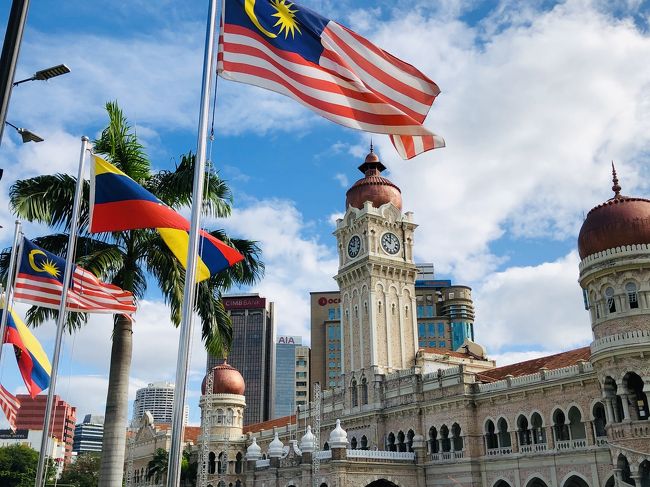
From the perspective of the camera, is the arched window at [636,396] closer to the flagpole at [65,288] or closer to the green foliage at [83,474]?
the flagpole at [65,288]

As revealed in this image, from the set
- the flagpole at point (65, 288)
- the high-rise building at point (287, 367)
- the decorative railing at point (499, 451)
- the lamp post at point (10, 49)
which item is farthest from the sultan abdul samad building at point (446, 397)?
the high-rise building at point (287, 367)

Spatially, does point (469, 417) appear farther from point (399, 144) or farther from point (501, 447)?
point (399, 144)

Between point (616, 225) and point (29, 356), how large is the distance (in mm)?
25571

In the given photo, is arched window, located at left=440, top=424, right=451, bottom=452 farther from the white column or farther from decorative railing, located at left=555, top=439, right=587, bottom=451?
the white column

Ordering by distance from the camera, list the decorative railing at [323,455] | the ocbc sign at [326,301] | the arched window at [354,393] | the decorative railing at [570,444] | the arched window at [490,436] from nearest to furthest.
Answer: the decorative railing at [570,444]
the arched window at [490,436]
the decorative railing at [323,455]
the arched window at [354,393]
the ocbc sign at [326,301]

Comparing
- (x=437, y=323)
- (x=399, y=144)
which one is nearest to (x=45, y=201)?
(x=399, y=144)

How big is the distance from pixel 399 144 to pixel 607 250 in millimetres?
23594

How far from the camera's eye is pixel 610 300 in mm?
31797

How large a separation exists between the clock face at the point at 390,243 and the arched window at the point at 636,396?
27430 millimetres

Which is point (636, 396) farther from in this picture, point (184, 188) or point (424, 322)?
point (424, 322)

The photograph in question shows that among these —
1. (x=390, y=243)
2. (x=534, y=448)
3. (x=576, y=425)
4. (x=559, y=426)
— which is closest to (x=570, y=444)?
(x=576, y=425)

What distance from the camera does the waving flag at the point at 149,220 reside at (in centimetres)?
1252

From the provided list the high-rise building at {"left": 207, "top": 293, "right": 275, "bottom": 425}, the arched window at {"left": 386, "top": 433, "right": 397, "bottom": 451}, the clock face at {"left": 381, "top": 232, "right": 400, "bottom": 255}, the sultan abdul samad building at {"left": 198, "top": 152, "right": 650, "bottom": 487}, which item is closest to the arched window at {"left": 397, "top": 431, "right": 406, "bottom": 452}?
the sultan abdul samad building at {"left": 198, "top": 152, "right": 650, "bottom": 487}

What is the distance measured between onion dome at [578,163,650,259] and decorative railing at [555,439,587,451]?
397 inches
